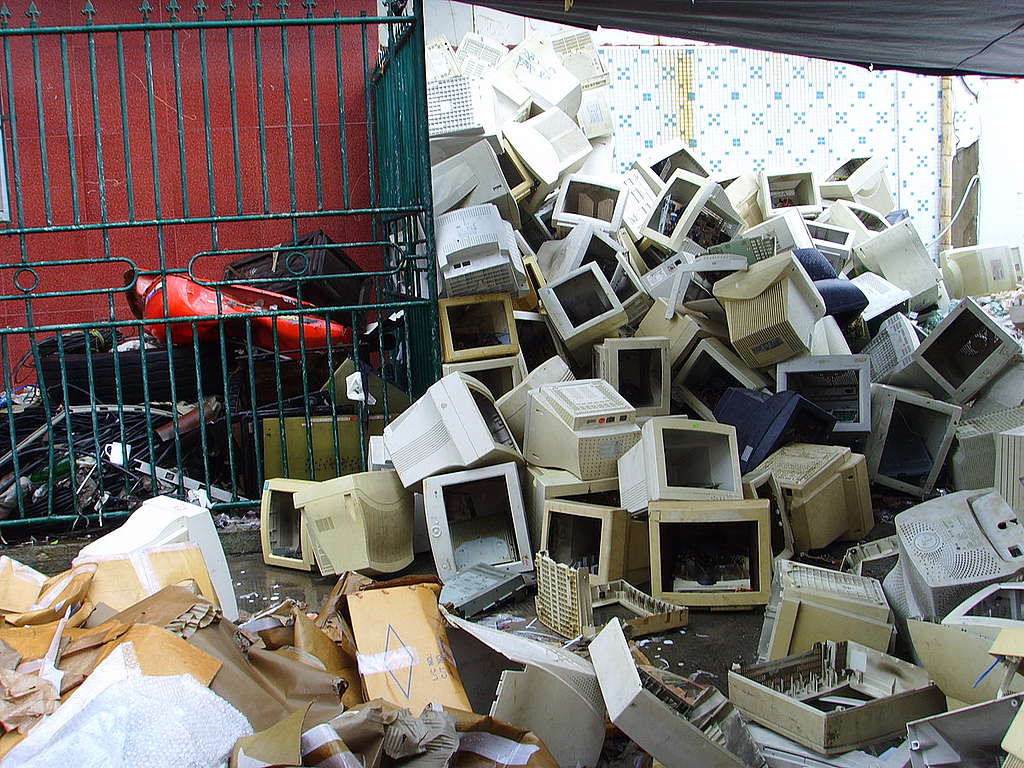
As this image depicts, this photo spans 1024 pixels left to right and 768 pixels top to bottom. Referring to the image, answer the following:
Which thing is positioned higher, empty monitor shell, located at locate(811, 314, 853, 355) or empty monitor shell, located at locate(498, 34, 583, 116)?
empty monitor shell, located at locate(498, 34, 583, 116)

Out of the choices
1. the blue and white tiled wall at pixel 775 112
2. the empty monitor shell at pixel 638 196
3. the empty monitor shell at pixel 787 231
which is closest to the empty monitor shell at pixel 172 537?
the empty monitor shell at pixel 638 196

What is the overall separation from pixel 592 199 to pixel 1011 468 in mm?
4076

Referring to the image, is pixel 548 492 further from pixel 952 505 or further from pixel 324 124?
pixel 324 124

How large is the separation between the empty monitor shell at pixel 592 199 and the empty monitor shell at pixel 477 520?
2.79m

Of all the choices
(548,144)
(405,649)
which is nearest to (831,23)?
(548,144)

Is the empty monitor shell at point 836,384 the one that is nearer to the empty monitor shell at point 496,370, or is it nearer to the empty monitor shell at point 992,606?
the empty monitor shell at point 496,370

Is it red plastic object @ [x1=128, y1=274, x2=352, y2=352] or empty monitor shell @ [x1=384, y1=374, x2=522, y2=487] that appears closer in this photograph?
empty monitor shell @ [x1=384, y1=374, x2=522, y2=487]

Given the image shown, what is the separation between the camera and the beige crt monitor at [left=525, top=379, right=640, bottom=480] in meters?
3.82

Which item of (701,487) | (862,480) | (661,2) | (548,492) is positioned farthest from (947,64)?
(548,492)

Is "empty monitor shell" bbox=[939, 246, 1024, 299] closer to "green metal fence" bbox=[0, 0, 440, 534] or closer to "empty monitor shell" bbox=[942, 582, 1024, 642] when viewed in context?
"green metal fence" bbox=[0, 0, 440, 534]

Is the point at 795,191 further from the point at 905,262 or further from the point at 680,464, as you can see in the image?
the point at 680,464

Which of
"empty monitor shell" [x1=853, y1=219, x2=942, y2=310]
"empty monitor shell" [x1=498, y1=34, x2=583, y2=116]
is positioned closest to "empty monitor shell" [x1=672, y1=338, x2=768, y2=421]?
"empty monitor shell" [x1=853, y1=219, x2=942, y2=310]

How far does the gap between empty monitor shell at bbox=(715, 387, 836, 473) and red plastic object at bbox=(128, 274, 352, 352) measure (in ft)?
6.60

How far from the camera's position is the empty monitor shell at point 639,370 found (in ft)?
15.5
